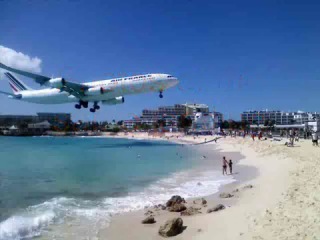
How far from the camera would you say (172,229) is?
10.1 m

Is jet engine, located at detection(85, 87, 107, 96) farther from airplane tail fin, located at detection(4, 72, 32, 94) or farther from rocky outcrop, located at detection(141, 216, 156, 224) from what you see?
rocky outcrop, located at detection(141, 216, 156, 224)

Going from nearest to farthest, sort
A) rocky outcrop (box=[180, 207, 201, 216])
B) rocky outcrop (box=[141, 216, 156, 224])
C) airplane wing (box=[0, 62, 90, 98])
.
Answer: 1. rocky outcrop (box=[141, 216, 156, 224])
2. rocky outcrop (box=[180, 207, 201, 216])
3. airplane wing (box=[0, 62, 90, 98])

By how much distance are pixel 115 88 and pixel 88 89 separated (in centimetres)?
560

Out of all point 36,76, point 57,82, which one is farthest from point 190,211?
point 36,76

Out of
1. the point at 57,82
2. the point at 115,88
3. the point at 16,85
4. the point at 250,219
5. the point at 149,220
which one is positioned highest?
the point at 16,85

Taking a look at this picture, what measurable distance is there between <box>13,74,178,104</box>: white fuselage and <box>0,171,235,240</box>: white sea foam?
2876cm

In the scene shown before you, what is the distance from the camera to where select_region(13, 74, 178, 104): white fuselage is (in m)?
48.2

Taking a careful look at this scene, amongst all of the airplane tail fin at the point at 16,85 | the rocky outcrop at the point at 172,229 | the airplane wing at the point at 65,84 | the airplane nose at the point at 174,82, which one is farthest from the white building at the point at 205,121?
the rocky outcrop at the point at 172,229

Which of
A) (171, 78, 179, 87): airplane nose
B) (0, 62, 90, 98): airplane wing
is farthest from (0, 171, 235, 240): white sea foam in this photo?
(0, 62, 90, 98): airplane wing

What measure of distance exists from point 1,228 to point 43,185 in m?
11.8

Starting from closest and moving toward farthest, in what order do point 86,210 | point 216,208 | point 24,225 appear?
point 216,208, point 24,225, point 86,210

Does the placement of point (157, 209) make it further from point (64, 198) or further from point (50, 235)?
point (64, 198)

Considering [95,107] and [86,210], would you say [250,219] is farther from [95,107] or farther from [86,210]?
[95,107]

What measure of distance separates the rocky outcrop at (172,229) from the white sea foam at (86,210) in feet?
8.56
